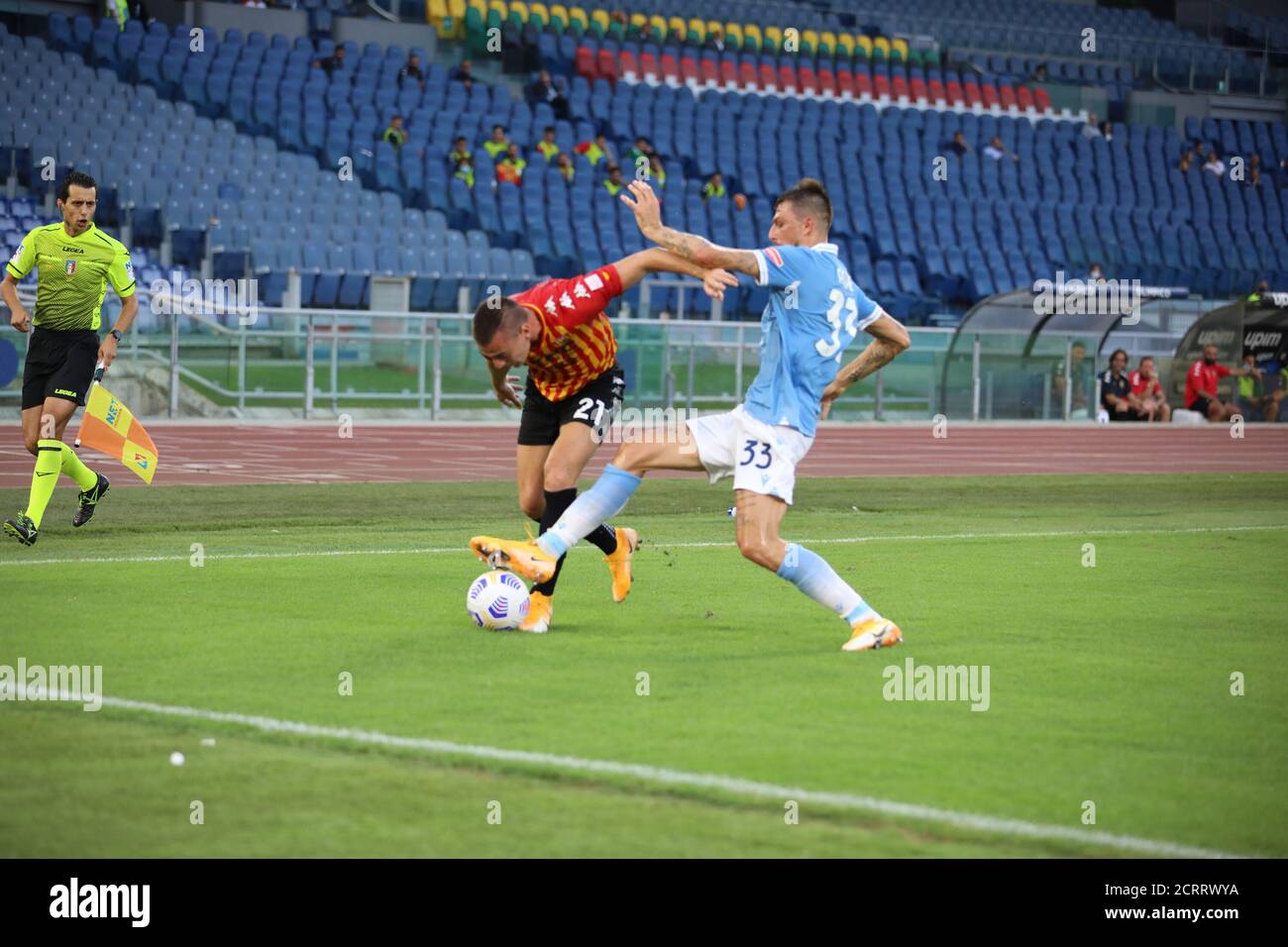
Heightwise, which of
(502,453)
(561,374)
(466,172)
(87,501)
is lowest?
(87,501)

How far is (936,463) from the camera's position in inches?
912

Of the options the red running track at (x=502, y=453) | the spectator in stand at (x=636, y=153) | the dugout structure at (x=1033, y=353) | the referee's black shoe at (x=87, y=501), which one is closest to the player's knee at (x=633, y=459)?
the referee's black shoe at (x=87, y=501)

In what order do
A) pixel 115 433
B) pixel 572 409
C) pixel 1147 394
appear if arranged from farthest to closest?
1. pixel 1147 394
2. pixel 115 433
3. pixel 572 409

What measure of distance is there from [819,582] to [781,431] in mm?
711

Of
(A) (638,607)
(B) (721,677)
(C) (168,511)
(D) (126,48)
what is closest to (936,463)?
(C) (168,511)

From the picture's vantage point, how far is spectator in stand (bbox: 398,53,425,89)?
36.0 metres

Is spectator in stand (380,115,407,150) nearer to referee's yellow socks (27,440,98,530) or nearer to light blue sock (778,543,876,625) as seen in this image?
referee's yellow socks (27,440,98,530)

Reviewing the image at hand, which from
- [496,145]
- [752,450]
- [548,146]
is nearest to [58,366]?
[752,450]

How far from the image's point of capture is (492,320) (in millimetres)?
8242

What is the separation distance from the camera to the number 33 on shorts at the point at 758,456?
26.6 feet

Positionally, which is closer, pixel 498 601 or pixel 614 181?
pixel 498 601

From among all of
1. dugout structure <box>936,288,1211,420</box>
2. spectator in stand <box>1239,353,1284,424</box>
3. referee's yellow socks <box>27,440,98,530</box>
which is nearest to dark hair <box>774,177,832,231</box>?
referee's yellow socks <box>27,440,98,530</box>

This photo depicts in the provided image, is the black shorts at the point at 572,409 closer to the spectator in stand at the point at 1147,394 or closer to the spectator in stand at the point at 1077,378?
the spectator in stand at the point at 1077,378

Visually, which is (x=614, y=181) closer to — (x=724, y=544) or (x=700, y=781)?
(x=724, y=544)
